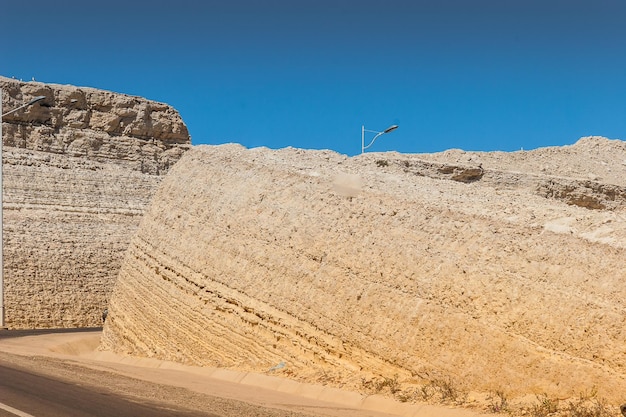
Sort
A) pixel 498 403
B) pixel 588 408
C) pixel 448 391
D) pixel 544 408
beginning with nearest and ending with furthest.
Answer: pixel 588 408 < pixel 544 408 < pixel 498 403 < pixel 448 391

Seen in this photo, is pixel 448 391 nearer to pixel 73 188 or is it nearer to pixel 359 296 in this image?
pixel 359 296

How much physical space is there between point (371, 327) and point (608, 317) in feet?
10.7

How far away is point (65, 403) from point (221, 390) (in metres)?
2.41

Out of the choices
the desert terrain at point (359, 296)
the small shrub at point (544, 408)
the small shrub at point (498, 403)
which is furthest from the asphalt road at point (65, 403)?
the small shrub at point (544, 408)

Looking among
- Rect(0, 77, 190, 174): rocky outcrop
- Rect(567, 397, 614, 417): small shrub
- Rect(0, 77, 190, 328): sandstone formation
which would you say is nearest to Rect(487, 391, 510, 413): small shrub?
Rect(567, 397, 614, 417): small shrub

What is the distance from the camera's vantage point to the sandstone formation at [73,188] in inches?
1219

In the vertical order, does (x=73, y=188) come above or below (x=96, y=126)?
below

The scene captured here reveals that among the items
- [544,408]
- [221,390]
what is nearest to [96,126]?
[221,390]

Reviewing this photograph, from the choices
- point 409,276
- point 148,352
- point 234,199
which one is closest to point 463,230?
point 409,276

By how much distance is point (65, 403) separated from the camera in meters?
10.7

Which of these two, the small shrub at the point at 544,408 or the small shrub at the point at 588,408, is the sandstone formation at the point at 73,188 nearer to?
the small shrub at the point at 544,408

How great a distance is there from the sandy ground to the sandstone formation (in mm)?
13432

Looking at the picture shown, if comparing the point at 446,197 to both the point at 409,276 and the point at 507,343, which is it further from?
the point at 507,343

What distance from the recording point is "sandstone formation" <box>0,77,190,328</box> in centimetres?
3097
